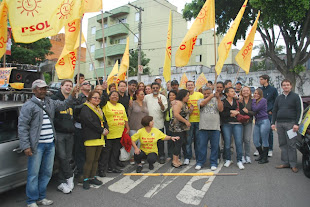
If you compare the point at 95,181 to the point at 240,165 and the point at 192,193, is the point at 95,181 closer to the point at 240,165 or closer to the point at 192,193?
the point at 192,193

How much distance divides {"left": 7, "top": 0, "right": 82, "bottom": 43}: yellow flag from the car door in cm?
140

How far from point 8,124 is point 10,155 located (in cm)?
50

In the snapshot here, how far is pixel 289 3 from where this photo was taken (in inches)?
448

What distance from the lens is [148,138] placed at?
545cm

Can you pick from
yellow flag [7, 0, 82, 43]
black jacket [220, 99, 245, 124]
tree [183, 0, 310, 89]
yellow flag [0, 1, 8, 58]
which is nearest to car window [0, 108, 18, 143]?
yellow flag [7, 0, 82, 43]

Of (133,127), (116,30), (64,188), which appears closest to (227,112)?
(133,127)

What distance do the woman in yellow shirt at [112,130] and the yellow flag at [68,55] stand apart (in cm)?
121

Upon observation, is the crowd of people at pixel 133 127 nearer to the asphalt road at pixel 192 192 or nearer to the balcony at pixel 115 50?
the asphalt road at pixel 192 192

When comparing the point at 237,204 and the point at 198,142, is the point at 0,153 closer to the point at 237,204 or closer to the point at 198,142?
the point at 237,204

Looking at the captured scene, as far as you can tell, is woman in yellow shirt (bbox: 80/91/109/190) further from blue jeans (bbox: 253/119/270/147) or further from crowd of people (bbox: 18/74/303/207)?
blue jeans (bbox: 253/119/270/147)

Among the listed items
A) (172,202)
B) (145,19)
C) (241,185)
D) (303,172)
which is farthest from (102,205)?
(145,19)

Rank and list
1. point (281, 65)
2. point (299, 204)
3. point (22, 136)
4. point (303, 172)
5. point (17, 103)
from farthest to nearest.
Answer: point (281, 65)
point (303, 172)
point (17, 103)
point (299, 204)
point (22, 136)

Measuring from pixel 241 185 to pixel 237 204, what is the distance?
803 mm

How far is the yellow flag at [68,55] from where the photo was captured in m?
5.02
